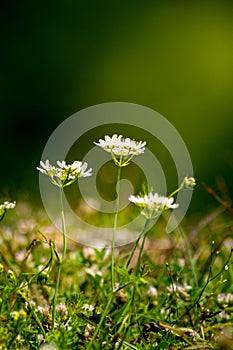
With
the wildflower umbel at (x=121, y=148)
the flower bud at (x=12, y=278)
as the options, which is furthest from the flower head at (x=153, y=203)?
the flower bud at (x=12, y=278)

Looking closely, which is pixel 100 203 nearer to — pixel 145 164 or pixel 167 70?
pixel 145 164

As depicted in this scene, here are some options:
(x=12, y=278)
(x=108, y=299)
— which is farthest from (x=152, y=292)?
(x=12, y=278)

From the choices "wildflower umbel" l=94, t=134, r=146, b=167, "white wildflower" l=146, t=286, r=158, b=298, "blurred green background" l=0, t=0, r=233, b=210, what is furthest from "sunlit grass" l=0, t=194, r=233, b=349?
"blurred green background" l=0, t=0, r=233, b=210

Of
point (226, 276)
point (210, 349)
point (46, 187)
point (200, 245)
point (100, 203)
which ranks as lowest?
point (210, 349)

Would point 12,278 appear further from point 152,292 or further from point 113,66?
point 113,66

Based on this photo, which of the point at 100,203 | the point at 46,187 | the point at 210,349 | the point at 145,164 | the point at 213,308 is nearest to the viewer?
the point at 210,349

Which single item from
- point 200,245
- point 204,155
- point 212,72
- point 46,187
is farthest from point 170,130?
point 200,245

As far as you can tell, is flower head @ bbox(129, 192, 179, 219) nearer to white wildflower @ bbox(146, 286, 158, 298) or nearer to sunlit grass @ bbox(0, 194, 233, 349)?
sunlit grass @ bbox(0, 194, 233, 349)

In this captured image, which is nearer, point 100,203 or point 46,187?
point 100,203
